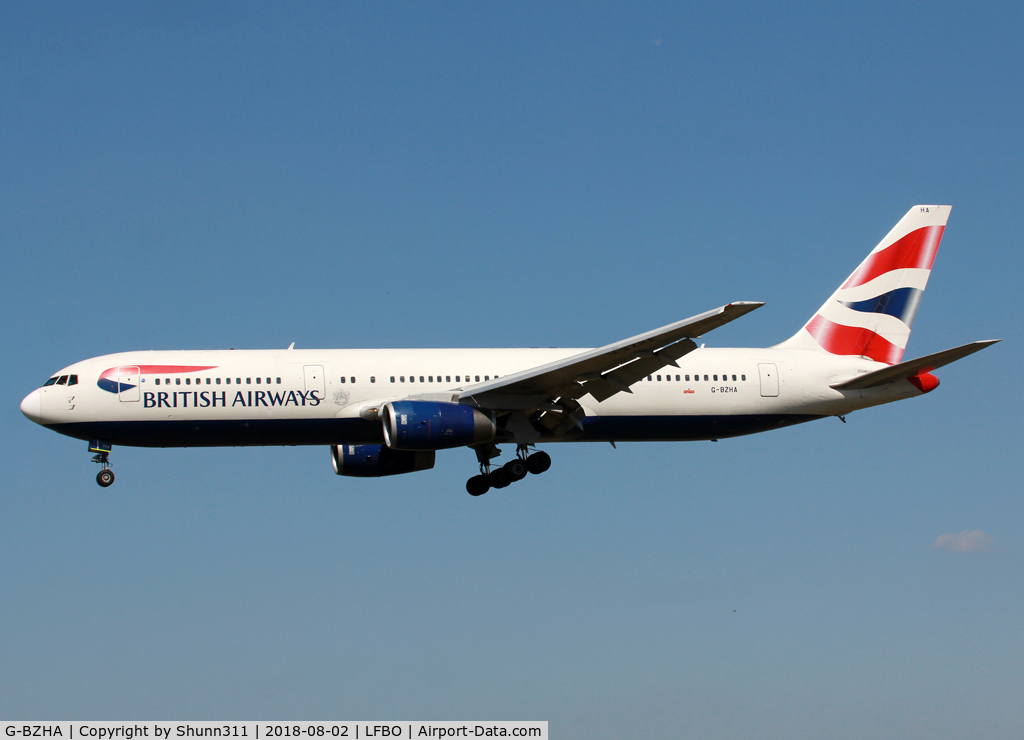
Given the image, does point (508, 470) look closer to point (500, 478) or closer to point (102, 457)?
point (500, 478)

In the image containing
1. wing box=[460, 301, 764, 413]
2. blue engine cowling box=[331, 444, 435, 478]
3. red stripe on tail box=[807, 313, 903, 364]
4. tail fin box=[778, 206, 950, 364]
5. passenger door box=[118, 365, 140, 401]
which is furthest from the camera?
tail fin box=[778, 206, 950, 364]

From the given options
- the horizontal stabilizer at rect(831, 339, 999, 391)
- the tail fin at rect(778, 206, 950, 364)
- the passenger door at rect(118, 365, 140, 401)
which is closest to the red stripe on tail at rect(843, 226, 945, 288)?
the tail fin at rect(778, 206, 950, 364)

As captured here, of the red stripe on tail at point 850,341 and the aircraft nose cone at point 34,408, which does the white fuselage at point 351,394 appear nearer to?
the aircraft nose cone at point 34,408

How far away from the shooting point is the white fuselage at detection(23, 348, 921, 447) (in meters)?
32.4

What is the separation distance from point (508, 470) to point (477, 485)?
4.36ft

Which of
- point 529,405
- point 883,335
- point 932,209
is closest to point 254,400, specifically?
point 529,405

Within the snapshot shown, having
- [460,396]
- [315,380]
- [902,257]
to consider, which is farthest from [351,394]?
[902,257]

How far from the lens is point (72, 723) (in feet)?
74.7

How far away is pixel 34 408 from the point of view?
32.4 meters

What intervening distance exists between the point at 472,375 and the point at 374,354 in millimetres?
3010

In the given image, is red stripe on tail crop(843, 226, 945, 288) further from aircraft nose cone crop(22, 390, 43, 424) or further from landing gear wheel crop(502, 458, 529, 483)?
aircraft nose cone crop(22, 390, 43, 424)

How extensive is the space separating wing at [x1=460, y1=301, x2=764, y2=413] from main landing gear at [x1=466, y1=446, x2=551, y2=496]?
8.49 feet

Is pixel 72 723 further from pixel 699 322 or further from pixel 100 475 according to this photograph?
pixel 699 322

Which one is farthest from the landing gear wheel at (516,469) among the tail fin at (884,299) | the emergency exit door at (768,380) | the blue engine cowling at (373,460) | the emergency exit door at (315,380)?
the tail fin at (884,299)
